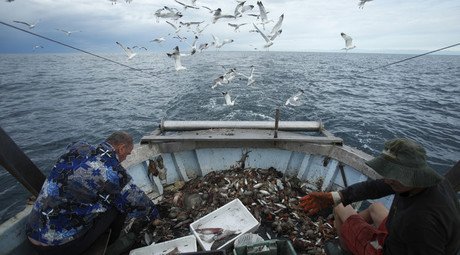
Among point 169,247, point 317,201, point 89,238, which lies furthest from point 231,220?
point 89,238

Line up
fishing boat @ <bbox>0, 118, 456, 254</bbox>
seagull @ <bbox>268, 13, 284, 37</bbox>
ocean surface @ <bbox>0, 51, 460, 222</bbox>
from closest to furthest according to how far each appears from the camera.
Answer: fishing boat @ <bbox>0, 118, 456, 254</bbox> < seagull @ <bbox>268, 13, 284, 37</bbox> < ocean surface @ <bbox>0, 51, 460, 222</bbox>

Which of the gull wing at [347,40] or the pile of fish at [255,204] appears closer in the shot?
the pile of fish at [255,204]

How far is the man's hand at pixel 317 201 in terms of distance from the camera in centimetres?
440

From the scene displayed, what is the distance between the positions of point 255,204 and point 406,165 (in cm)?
328

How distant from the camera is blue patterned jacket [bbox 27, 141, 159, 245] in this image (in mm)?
3273

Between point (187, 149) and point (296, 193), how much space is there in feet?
8.44

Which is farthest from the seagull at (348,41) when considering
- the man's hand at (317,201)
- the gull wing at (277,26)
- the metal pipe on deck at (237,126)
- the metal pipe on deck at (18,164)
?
the metal pipe on deck at (18,164)

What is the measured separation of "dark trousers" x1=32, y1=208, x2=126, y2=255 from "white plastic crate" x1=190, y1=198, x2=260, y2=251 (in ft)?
4.02

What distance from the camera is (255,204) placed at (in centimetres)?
541

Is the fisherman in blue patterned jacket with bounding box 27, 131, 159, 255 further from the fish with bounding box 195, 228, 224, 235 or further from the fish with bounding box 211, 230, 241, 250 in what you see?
the fish with bounding box 211, 230, 241, 250

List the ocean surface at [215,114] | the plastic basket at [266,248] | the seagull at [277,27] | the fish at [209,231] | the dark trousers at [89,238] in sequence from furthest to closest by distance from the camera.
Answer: the ocean surface at [215,114]
the seagull at [277,27]
the fish at [209,231]
the plastic basket at [266,248]
the dark trousers at [89,238]

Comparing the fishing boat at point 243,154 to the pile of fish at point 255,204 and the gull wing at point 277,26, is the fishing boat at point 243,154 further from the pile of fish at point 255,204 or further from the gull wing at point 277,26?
the gull wing at point 277,26

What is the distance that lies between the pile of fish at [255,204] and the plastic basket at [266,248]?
89 centimetres

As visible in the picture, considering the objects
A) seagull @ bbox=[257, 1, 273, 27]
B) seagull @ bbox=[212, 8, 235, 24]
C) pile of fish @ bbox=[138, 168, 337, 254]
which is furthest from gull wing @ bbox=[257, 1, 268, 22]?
pile of fish @ bbox=[138, 168, 337, 254]
